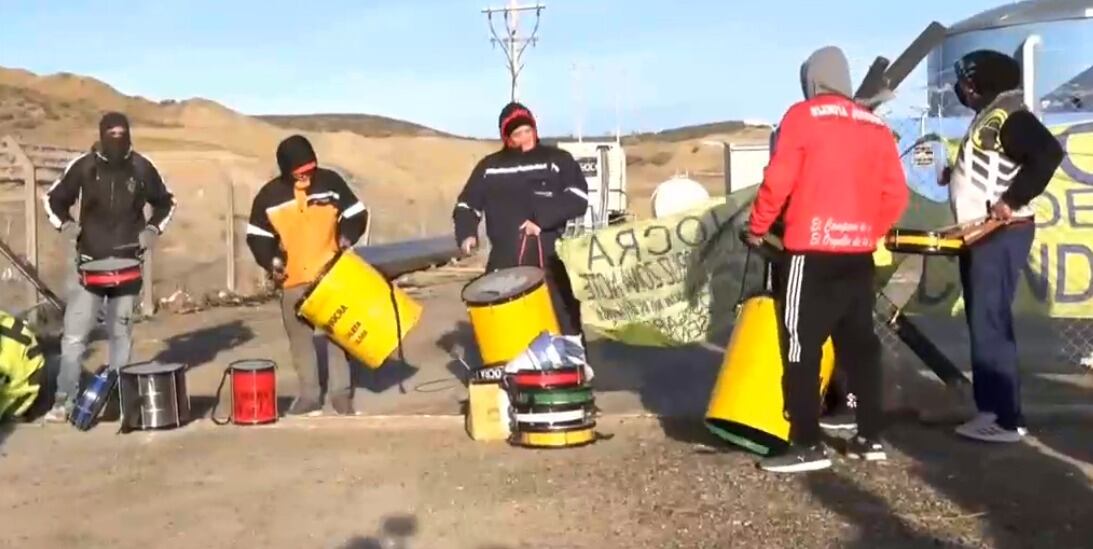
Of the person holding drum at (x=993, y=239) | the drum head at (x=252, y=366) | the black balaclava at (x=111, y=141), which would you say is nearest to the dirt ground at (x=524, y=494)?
the person holding drum at (x=993, y=239)

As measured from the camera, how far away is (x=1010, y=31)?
22.1 meters

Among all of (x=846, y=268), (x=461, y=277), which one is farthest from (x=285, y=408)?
(x=461, y=277)

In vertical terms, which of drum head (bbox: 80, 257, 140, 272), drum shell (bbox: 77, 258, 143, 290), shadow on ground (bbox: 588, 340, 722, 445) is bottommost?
shadow on ground (bbox: 588, 340, 722, 445)

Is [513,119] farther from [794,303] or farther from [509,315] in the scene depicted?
[794,303]

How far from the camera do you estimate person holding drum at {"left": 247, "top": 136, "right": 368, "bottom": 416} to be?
9164 millimetres

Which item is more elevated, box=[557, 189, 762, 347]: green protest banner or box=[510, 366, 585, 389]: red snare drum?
box=[557, 189, 762, 347]: green protest banner

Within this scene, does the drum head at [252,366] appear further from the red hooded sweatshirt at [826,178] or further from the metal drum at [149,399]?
the red hooded sweatshirt at [826,178]

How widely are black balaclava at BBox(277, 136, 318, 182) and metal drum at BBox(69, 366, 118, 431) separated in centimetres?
163

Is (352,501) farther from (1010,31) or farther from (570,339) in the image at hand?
(1010,31)

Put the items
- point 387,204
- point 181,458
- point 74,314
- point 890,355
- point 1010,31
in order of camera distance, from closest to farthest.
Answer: point 181,458
point 74,314
point 890,355
point 1010,31
point 387,204

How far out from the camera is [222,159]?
190 feet

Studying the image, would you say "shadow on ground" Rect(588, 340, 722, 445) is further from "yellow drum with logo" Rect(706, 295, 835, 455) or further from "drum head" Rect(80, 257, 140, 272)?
"drum head" Rect(80, 257, 140, 272)

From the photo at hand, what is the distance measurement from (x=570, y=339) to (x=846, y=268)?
183cm

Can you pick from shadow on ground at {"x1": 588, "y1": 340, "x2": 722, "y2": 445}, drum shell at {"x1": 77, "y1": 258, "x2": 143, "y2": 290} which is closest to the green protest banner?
shadow on ground at {"x1": 588, "y1": 340, "x2": 722, "y2": 445}
